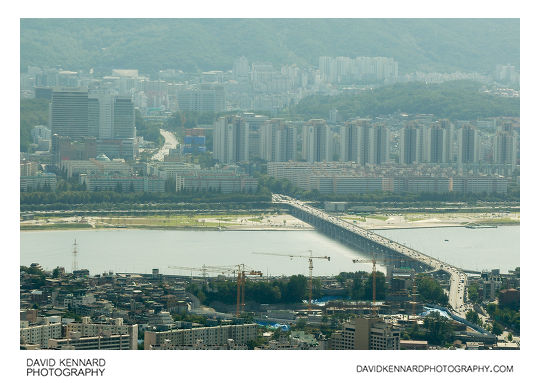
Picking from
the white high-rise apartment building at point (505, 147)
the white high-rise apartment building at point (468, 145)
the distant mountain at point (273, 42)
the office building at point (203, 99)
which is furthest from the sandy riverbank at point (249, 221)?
the distant mountain at point (273, 42)

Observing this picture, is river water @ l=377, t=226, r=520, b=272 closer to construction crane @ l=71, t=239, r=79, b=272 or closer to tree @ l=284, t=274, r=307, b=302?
tree @ l=284, t=274, r=307, b=302

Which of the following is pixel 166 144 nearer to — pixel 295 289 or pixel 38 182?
pixel 38 182

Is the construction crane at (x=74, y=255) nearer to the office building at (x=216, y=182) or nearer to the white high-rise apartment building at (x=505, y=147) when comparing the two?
the office building at (x=216, y=182)

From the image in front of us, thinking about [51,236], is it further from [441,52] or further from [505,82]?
[441,52]

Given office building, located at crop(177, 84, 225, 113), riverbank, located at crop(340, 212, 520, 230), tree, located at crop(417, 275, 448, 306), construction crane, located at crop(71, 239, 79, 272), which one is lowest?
tree, located at crop(417, 275, 448, 306)

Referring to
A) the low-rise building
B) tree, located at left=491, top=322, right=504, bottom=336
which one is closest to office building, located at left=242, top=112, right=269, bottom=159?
tree, located at left=491, top=322, right=504, bottom=336

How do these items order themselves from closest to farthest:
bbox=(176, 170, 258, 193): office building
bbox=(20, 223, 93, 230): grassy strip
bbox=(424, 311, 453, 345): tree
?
bbox=(424, 311, 453, 345): tree
bbox=(20, 223, 93, 230): grassy strip
bbox=(176, 170, 258, 193): office building
